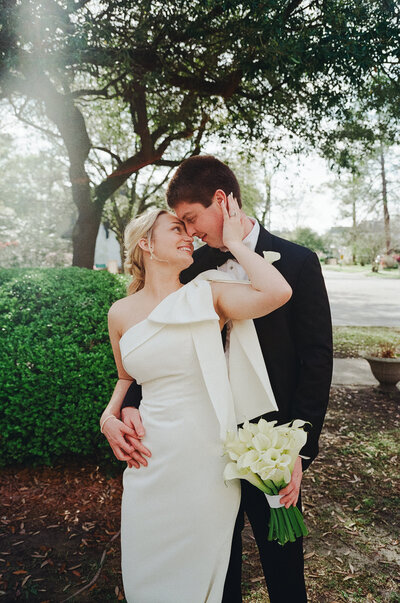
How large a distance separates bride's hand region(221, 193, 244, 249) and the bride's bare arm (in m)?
0.77

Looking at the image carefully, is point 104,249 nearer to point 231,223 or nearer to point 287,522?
point 231,223

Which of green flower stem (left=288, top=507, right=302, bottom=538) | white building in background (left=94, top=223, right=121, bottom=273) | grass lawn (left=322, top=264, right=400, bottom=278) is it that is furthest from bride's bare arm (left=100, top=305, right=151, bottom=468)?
grass lawn (left=322, top=264, right=400, bottom=278)

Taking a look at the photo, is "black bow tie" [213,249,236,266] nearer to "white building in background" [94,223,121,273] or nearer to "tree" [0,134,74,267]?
Result: "tree" [0,134,74,267]

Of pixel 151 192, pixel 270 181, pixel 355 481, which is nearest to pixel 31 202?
pixel 151 192

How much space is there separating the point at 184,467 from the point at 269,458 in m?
0.48

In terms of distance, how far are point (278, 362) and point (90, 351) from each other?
2502 millimetres

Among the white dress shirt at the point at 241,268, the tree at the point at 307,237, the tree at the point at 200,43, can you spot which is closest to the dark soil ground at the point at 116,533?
the white dress shirt at the point at 241,268

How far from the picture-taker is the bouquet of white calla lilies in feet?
5.49

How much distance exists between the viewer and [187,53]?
278 inches

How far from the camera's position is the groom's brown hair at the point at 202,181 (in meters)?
2.18

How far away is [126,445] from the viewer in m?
2.07

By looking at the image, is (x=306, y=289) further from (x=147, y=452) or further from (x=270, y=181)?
(x=270, y=181)

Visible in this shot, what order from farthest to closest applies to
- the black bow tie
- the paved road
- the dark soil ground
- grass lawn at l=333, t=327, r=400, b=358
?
the paved road, grass lawn at l=333, t=327, r=400, b=358, the dark soil ground, the black bow tie

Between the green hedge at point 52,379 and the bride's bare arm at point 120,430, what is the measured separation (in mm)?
1690
